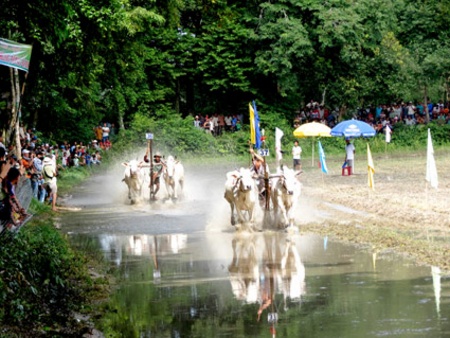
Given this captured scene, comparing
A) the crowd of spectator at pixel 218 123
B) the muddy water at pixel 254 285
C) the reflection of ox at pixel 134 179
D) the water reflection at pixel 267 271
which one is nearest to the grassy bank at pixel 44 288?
the muddy water at pixel 254 285

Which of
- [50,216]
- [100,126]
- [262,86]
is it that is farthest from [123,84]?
[50,216]

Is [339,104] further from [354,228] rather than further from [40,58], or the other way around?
[354,228]

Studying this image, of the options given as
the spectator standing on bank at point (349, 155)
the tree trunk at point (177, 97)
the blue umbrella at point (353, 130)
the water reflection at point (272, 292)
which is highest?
the tree trunk at point (177, 97)

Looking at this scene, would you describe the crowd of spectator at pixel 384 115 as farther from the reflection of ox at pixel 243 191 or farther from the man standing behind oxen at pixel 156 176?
the reflection of ox at pixel 243 191

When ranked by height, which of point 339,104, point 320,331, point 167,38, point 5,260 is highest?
point 167,38

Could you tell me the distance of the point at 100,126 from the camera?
57.8 metres

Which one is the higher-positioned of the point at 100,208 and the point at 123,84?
the point at 123,84

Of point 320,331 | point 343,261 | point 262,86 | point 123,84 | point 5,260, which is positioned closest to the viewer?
point 320,331

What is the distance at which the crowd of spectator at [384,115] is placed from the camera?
5907cm

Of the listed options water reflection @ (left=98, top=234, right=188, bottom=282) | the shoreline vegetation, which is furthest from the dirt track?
water reflection @ (left=98, top=234, right=188, bottom=282)

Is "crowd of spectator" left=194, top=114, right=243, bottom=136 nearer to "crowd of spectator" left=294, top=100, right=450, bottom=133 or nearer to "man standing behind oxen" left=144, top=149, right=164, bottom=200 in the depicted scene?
"crowd of spectator" left=294, top=100, right=450, bottom=133

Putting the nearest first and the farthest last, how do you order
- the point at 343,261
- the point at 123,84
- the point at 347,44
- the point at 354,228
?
the point at 343,261
the point at 354,228
the point at 123,84
the point at 347,44

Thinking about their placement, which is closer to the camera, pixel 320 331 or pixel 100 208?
pixel 320 331

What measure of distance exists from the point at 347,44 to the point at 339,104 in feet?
13.7
